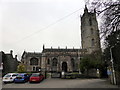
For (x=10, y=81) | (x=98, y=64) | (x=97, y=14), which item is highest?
(x=97, y=14)

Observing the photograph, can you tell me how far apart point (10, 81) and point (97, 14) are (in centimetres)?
1791

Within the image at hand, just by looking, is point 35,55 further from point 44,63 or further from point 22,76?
point 22,76

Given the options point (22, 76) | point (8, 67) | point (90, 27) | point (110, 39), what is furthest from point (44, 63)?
point (110, 39)

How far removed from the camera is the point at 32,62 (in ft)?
191

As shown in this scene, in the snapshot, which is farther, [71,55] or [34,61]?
[34,61]

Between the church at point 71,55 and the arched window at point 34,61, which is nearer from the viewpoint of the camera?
the church at point 71,55

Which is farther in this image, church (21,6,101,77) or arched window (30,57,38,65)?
arched window (30,57,38,65)

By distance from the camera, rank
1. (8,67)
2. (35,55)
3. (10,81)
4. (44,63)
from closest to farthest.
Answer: (10,81)
(8,67)
(44,63)
(35,55)

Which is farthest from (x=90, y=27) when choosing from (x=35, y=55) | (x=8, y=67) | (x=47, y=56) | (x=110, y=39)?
(x=110, y=39)

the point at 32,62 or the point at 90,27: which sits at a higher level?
the point at 90,27

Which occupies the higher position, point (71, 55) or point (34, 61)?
point (71, 55)

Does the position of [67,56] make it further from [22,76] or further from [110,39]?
[110,39]

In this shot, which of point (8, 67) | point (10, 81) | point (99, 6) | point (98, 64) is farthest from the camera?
point (8, 67)

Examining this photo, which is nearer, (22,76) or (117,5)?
(117,5)
